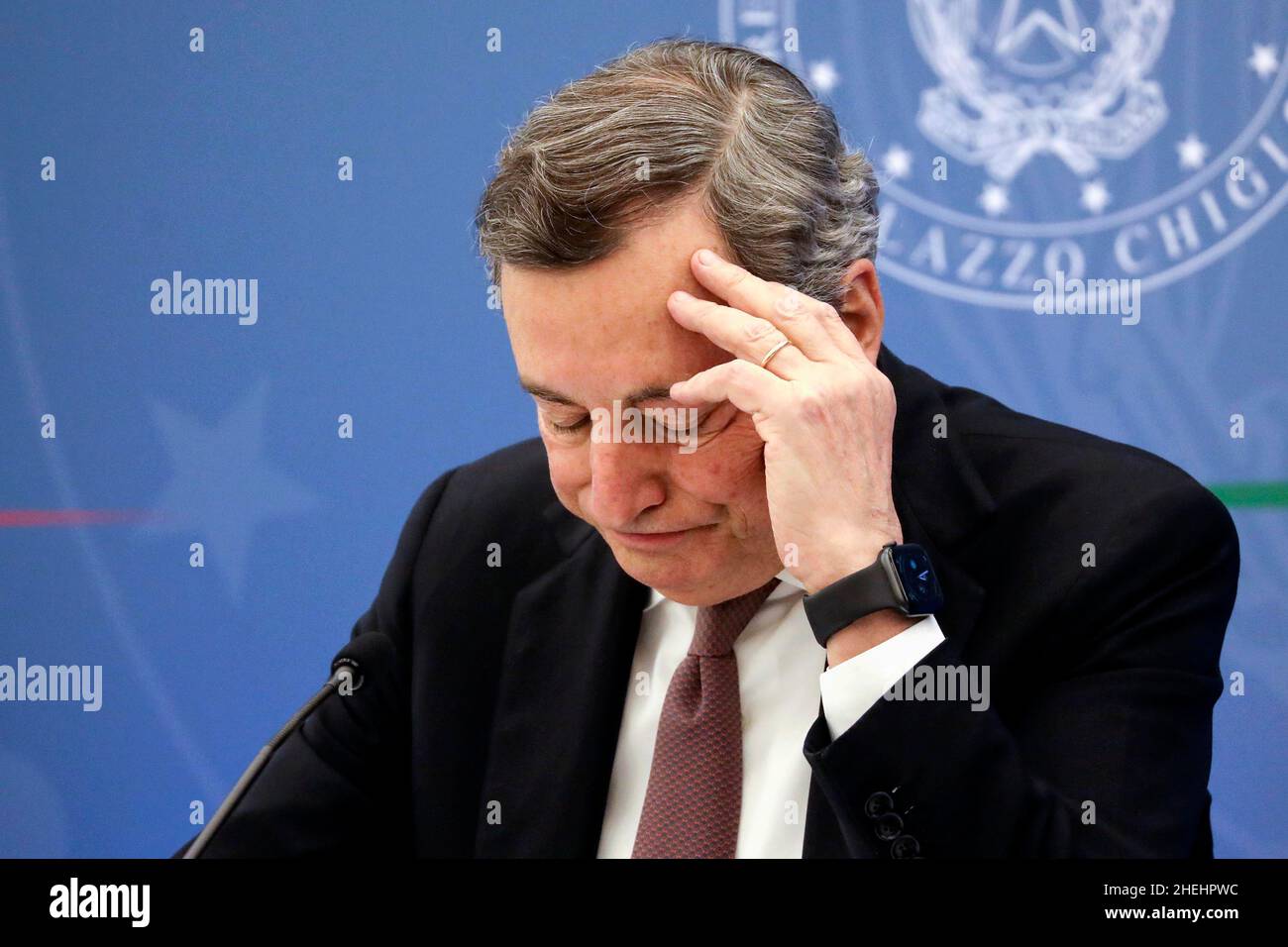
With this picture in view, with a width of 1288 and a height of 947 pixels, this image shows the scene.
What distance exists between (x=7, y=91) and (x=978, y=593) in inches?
79.7

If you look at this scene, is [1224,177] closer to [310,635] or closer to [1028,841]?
[1028,841]

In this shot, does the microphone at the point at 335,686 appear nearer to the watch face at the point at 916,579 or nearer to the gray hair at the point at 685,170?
the gray hair at the point at 685,170

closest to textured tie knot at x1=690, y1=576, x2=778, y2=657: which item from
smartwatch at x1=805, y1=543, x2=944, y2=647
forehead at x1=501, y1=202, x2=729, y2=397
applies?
smartwatch at x1=805, y1=543, x2=944, y2=647

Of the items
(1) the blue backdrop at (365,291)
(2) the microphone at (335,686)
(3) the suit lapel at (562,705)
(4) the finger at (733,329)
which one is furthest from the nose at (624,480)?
→ (1) the blue backdrop at (365,291)

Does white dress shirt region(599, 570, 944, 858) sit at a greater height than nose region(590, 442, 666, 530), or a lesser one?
lesser

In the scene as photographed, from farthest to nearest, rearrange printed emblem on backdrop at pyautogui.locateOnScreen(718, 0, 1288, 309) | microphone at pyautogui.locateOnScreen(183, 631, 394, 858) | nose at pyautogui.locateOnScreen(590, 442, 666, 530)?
printed emblem on backdrop at pyautogui.locateOnScreen(718, 0, 1288, 309)
nose at pyautogui.locateOnScreen(590, 442, 666, 530)
microphone at pyautogui.locateOnScreen(183, 631, 394, 858)

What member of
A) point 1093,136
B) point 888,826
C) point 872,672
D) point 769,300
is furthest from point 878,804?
point 1093,136

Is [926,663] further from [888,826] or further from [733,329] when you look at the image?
[733,329]

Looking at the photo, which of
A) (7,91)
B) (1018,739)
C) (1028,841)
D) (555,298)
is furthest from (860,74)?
(7,91)

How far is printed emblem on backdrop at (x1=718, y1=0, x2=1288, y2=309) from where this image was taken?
7.30ft

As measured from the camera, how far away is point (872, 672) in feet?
4.77

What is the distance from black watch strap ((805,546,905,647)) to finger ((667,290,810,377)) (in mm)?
226

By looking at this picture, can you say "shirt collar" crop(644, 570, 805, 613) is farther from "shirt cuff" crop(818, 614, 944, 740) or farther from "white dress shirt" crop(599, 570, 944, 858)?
"shirt cuff" crop(818, 614, 944, 740)
